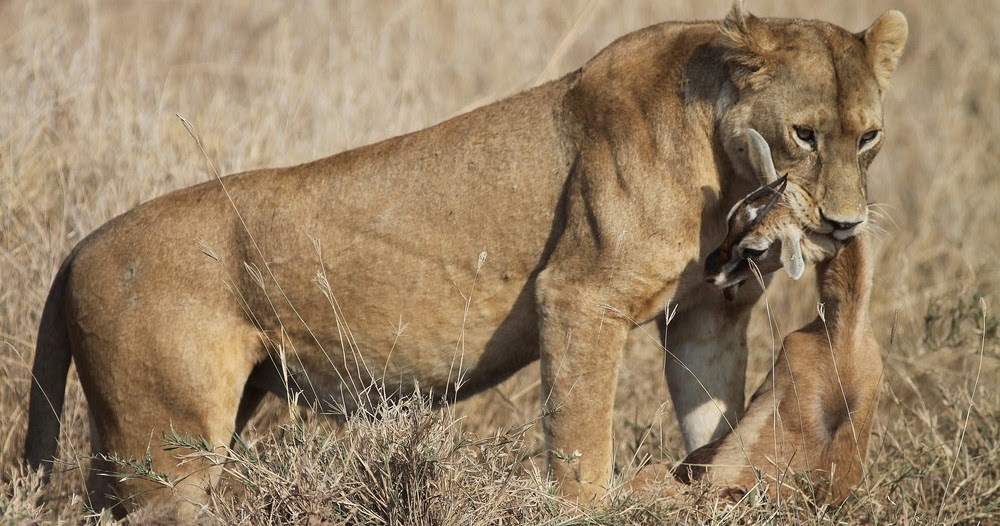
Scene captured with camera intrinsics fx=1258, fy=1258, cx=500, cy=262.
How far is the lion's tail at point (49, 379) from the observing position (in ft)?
14.9

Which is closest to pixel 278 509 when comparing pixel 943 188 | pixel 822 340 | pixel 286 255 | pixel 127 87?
pixel 286 255

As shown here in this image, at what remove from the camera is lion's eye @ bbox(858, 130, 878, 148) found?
4.14m

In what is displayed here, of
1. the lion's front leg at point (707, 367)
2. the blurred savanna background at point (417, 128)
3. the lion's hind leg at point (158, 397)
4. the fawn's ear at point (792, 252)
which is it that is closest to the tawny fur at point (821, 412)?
the blurred savanna background at point (417, 128)

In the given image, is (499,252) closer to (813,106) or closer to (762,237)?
(762,237)

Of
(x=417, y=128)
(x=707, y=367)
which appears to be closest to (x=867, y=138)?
(x=707, y=367)

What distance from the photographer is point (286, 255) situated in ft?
15.1

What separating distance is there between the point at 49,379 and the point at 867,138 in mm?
2997

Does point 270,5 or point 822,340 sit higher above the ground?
point 270,5

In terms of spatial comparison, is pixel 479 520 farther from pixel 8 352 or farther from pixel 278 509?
pixel 8 352

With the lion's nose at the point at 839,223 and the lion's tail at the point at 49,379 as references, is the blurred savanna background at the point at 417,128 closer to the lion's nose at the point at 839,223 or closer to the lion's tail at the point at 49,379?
the lion's tail at the point at 49,379

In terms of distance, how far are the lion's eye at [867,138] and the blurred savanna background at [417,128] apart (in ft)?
2.36

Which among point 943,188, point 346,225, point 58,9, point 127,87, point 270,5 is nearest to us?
point 346,225

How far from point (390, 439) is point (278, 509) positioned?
1.30ft

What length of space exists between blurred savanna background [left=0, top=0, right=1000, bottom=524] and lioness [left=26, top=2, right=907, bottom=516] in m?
0.25
